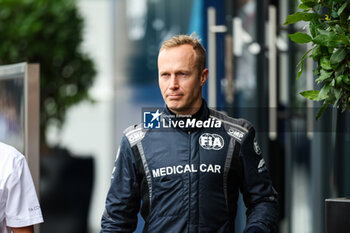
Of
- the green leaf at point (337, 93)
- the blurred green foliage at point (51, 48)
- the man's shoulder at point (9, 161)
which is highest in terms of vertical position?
the blurred green foliage at point (51, 48)

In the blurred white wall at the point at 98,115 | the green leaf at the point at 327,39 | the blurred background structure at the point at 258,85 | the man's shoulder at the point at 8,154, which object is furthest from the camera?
the blurred white wall at the point at 98,115

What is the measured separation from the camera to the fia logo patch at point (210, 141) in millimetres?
2975

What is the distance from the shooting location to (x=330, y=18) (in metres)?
2.78

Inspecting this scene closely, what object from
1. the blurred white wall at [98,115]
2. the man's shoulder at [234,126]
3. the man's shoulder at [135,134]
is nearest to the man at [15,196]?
the man's shoulder at [135,134]

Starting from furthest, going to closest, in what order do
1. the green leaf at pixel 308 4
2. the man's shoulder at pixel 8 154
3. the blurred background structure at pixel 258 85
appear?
1. the blurred background structure at pixel 258 85
2. the man's shoulder at pixel 8 154
3. the green leaf at pixel 308 4

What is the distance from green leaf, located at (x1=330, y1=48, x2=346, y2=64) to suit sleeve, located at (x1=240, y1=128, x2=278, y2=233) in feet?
1.64

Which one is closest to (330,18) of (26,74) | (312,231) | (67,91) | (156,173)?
(156,173)

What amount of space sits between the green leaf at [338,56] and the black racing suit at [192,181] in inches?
19.7

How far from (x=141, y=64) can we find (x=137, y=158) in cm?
412

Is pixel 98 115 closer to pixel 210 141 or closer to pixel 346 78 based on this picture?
pixel 210 141
